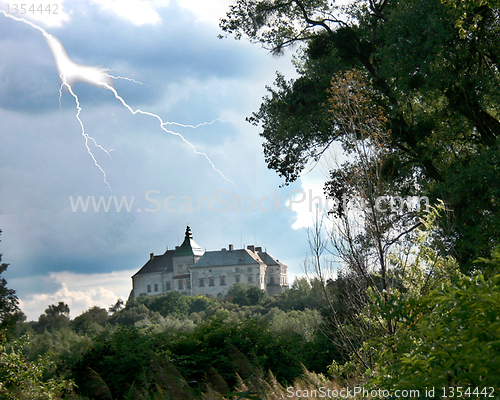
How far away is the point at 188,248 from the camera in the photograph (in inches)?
3580

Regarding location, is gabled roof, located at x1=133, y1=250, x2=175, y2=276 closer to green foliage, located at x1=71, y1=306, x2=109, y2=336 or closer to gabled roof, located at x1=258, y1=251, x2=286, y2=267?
gabled roof, located at x1=258, y1=251, x2=286, y2=267

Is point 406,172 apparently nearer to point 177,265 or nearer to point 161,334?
point 161,334

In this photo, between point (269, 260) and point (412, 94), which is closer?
point (412, 94)

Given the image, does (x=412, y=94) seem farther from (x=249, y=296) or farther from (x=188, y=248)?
(x=188, y=248)

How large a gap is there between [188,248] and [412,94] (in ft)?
275

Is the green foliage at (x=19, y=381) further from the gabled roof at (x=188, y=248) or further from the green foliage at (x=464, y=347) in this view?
the gabled roof at (x=188, y=248)

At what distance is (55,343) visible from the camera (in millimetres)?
29656

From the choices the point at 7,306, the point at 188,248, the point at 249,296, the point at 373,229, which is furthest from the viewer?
the point at 188,248

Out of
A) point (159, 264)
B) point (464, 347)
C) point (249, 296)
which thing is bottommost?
point (249, 296)

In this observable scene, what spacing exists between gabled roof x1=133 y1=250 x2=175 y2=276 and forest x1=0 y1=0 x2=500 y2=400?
76.2 metres

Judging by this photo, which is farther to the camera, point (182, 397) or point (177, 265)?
point (177, 265)

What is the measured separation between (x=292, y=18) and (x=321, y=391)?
10.2m

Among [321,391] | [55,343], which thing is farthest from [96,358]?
[55,343]

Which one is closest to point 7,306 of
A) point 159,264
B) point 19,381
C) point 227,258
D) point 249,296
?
point 19,381
